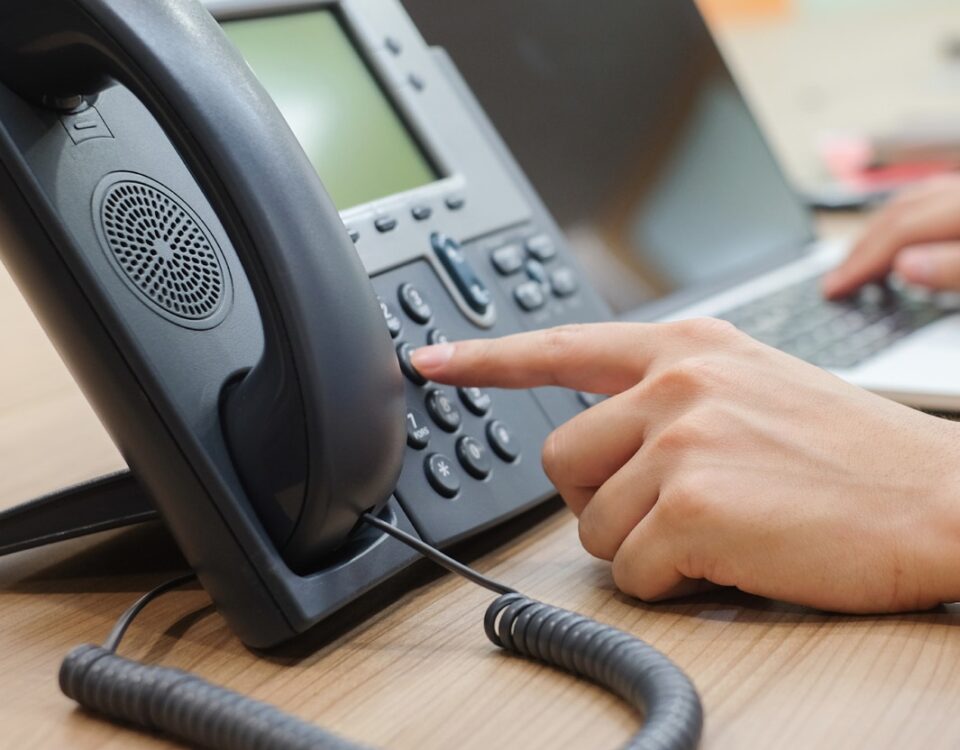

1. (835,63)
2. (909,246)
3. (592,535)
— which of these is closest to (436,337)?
(592,535)

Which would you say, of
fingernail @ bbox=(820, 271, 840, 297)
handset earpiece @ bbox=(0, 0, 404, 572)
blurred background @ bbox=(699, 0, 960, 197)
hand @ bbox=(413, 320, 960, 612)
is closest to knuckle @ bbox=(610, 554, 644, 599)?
hand @ bbox=(413, 320, 960, 612)

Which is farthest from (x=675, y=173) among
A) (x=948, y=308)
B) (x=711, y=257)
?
(x=948, y=308)

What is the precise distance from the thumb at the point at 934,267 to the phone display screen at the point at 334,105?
1.32 feet

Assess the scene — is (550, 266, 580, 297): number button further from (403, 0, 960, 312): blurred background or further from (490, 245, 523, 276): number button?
(403, 0, 960, 312): blurred background

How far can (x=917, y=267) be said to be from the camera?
2.77 feet

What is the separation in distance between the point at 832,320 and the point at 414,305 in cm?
38

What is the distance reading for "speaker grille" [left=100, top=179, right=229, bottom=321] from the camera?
429mm

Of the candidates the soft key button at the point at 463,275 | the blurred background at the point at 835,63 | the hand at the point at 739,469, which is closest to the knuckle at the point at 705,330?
the hand at the point at 739,469

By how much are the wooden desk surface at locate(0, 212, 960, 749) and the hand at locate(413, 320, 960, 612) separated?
18 mm

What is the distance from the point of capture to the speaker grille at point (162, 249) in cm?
43

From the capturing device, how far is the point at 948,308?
2.71ft

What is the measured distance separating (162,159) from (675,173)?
0.51 meters

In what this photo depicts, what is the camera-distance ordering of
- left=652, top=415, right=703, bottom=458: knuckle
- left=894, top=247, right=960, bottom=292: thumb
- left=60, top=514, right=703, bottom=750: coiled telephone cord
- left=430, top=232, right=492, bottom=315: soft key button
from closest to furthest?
left=60, top=514, right=703, bottom=750: coiled telephone cord, left=652, top=415, right=703, bottom=458: knuckle, left=430, top=232, right=492, bottom=315: soft key button, left=894, top=247, right=960, bottom=292: thumb

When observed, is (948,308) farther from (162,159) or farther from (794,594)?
(162,159)
